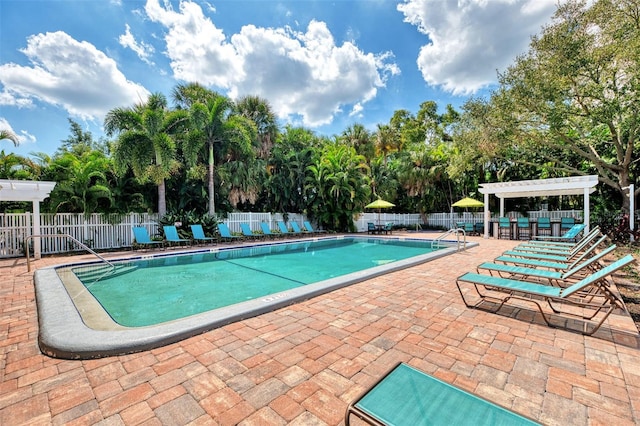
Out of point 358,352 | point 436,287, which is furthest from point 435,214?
point 358,352

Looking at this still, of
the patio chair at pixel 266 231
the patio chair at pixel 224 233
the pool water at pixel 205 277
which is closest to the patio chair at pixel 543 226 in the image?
the pool water at pixel 205 277

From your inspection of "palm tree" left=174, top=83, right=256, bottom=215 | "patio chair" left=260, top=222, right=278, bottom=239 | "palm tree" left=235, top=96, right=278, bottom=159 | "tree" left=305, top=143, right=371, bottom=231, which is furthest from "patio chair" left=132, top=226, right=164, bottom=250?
"tree" left=305, top=143, right=371, bottom=231

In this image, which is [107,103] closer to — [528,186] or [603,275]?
[603,275]

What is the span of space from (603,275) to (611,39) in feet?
48.9

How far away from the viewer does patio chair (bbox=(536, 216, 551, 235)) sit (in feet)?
47.8

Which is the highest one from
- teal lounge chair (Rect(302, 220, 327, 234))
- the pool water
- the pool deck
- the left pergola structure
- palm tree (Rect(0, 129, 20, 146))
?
palm tree (Rect(0, 129, 20, 146))

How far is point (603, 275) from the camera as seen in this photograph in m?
3.33

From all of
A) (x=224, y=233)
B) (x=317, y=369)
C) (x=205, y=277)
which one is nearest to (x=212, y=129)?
(x=224, y=233)

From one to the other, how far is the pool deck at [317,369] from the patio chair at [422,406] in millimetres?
615

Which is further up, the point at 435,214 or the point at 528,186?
the point at 528,186

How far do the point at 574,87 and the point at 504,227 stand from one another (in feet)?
23.5

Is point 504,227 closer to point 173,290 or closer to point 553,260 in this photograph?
point 553,260

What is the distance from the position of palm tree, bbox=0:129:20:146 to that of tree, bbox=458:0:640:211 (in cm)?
2040

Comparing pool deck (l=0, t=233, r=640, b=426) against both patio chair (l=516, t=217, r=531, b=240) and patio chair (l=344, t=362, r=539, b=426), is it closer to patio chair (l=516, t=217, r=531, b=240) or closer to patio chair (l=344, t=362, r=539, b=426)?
patio chair (l=344, t=362, r=539, b=426)
